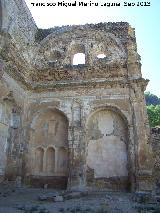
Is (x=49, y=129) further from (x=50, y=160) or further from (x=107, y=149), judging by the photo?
(x=107, y=149)

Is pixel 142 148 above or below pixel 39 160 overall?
above

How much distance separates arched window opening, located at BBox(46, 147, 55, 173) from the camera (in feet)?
35.2

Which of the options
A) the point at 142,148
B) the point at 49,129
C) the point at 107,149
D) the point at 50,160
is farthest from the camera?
the point at 49,129

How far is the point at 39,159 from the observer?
1103 cm

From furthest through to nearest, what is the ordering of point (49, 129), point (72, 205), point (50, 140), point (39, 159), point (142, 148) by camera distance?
1. point (49, 129)
2. point (50, 140)
3. point (39, 159)
4. point (142, 148)
5. point (72, 205)

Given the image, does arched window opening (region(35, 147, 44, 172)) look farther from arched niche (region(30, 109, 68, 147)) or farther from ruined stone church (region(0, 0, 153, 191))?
arched niche (region(30, 109, 68, 147))

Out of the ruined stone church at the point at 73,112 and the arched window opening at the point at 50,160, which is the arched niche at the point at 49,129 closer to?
the ruined stone church at the point at 73,112

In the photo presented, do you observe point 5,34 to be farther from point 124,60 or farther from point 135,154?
point 135,154

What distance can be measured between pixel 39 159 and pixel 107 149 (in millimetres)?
2884

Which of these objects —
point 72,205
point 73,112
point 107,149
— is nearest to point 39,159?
point 73,112

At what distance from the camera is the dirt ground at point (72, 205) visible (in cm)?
610

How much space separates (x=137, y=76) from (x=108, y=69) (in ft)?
4.30

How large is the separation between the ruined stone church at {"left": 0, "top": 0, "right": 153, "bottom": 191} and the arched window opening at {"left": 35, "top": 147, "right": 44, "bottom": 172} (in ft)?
0.14

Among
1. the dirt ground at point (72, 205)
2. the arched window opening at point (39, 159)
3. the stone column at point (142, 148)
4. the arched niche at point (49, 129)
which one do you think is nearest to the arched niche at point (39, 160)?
the arched window opening at point (39, 159)
